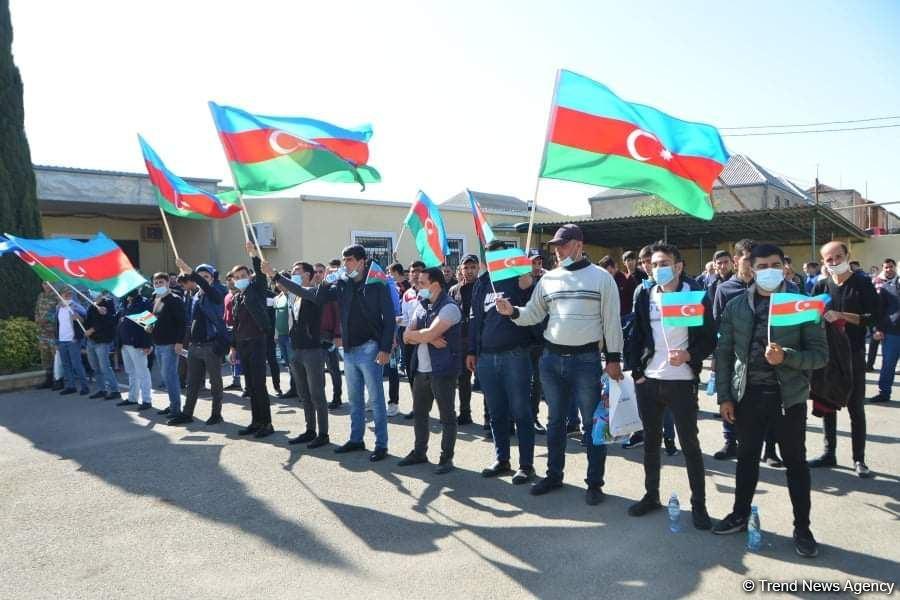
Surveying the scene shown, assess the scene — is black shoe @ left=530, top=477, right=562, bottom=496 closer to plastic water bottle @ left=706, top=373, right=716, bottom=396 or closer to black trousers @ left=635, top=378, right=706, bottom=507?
black trousers @ left=635, top=378, right=706, bottom=507

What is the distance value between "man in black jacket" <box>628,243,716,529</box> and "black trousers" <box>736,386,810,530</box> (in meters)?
0.30

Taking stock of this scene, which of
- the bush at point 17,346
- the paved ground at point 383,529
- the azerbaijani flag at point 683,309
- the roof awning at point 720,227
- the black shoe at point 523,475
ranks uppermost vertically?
the roof awning at point 720,227

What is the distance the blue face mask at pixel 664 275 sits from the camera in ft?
14.6

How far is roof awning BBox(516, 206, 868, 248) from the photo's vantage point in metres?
19.8

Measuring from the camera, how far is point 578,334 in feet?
15.9

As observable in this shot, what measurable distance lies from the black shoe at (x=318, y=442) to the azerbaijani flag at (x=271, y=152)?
271cm

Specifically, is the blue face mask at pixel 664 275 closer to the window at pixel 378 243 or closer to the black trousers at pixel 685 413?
the black trousers at pixel 685 413

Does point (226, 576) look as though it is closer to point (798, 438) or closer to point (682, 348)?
point (682, 348)

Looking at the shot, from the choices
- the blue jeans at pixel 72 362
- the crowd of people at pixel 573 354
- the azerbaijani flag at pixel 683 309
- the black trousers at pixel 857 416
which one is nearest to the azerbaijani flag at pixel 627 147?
the crowd of people at pixel 573 354

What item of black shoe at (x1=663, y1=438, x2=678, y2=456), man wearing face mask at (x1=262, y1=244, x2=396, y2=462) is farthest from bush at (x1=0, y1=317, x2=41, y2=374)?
black shoe at (x1=663, y1=438, x2=678, y2=456)

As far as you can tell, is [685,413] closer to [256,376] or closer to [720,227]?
[256,376]

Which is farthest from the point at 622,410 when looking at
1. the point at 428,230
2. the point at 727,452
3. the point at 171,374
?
the point at 428,230

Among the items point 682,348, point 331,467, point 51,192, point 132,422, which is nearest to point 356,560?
point 331,467

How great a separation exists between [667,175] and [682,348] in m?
1.60
